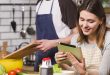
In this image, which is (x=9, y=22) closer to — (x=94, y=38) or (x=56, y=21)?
(x=56, y=21)

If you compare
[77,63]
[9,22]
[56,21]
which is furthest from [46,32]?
[9,22]

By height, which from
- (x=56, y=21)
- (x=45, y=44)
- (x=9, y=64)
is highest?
(x=56, y=21)

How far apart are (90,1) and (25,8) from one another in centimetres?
150

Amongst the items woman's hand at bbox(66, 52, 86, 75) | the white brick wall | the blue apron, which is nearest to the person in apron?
the blue apron

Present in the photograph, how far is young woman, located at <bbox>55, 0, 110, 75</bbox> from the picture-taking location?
1.87m

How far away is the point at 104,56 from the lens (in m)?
1.90

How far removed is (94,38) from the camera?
1.99 metres

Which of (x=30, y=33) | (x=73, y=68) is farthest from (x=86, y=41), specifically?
(x=30, y=33)

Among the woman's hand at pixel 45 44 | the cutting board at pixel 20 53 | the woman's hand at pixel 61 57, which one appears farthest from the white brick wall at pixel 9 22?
the woman's hand at pixel 61 57

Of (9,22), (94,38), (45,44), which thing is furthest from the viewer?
(9,22)

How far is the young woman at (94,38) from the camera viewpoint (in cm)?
187

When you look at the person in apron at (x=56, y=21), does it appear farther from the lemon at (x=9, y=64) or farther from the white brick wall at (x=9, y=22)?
the white brick wall at (x=9, y=22)

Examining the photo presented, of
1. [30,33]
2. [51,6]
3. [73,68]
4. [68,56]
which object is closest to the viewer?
[68,56]

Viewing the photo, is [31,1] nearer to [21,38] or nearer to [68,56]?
[21,38]
